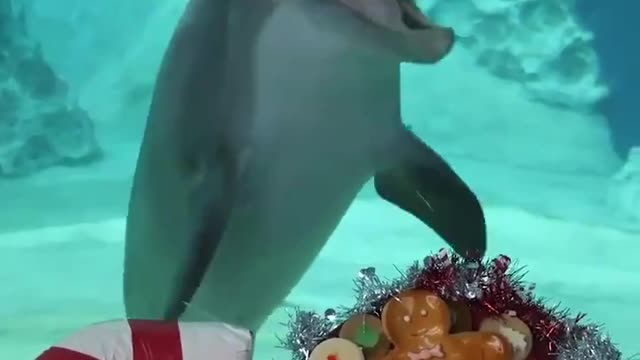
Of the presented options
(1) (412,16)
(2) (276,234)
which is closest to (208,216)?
(2) (276,234)

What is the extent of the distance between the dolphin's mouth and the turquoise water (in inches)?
1.0

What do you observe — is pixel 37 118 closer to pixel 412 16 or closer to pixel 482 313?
pixel 412 16

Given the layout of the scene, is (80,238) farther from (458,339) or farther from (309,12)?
(458,339)

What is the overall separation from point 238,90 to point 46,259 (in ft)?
1.68

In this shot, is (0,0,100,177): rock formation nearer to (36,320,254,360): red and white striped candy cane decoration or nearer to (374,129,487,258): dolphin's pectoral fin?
(374,129,487,258): dolphin's pectoral fin

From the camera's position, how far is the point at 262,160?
220 cm

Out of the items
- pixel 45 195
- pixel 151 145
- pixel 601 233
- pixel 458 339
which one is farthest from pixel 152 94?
pixel 458 339

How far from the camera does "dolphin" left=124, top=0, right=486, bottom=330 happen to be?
2.18m

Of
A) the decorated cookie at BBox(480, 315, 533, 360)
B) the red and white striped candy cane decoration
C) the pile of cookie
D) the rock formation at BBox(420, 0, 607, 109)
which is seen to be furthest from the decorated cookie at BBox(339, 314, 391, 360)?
the rock formation at BBox(420, 0, 607, 109)

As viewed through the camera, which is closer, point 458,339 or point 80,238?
point 458,339

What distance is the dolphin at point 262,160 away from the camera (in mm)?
2180

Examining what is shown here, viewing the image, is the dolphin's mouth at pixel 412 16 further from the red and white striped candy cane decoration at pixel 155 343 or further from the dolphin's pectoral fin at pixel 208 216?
the red and white striped candy cane decoration at pixel 155 343

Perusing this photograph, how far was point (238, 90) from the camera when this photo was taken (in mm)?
2211

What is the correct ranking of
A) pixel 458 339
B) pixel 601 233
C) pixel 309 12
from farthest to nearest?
pixel 309 12, pixel 601 233, pixel 458 339
